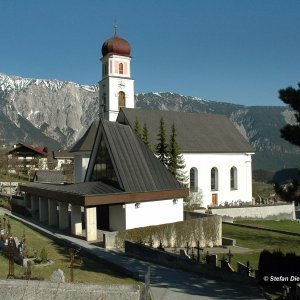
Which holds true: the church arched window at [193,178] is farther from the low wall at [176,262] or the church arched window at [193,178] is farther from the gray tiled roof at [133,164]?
the low wall at [176,262]

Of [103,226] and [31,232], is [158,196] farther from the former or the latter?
[31,232]

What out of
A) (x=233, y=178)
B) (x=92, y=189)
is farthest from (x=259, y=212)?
(x=92, y=189)

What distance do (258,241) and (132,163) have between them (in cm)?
1077

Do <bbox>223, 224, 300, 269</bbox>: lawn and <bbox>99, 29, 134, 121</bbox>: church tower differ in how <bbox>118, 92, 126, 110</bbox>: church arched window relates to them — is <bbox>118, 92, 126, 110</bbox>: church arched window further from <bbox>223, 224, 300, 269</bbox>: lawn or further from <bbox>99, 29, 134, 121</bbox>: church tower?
<bbox>223, 224, 300, 269</bbox>: lawn

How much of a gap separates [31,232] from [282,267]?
19.1 meters

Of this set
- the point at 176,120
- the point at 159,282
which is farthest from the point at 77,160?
the point at 159,282

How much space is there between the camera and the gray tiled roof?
28.8 meters

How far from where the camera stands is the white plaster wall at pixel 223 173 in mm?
52844

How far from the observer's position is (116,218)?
2859cm

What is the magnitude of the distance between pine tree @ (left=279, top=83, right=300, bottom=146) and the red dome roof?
47.8 m

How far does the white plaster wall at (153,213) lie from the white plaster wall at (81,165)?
20827 millimetres

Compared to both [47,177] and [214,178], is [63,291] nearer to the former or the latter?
[214,178]

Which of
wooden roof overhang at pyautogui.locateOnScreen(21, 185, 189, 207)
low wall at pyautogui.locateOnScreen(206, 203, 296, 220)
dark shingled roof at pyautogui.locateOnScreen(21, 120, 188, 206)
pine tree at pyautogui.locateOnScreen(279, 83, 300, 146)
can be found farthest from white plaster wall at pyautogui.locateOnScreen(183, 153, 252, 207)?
pine tree at pyautogui.locateOnScreen(279, 83, 300, 146)

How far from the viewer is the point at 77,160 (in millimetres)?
50875
